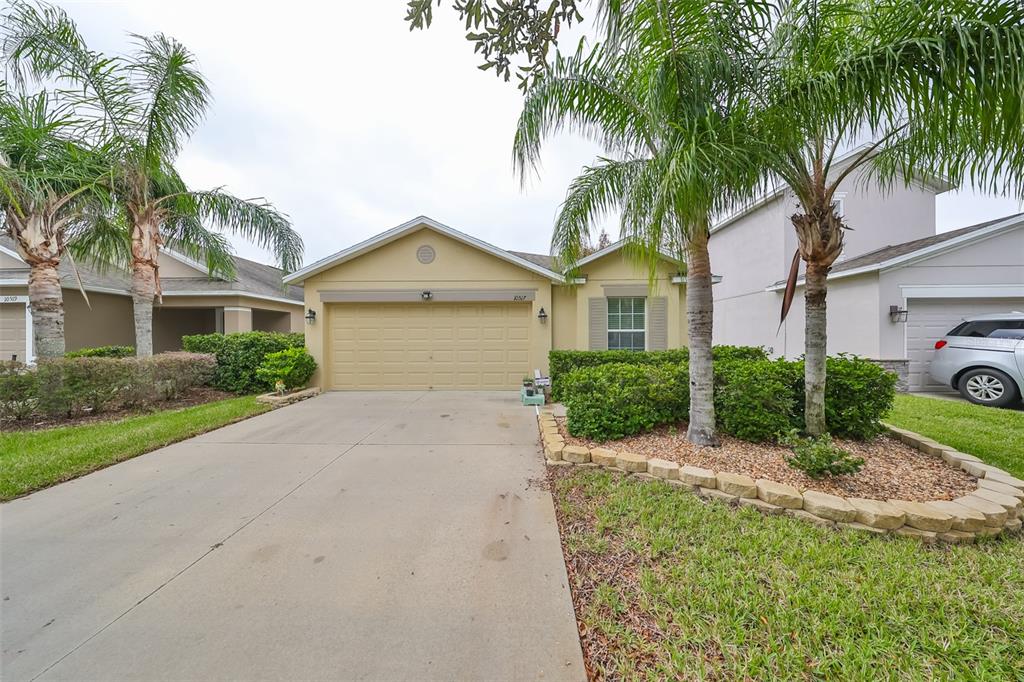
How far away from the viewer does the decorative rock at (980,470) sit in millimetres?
3576

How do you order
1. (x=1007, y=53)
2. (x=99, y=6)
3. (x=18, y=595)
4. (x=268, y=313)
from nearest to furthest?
(x=18, y=595)
(x=1007, y=53)
(x=99, y=6)
(x=268, y=313)

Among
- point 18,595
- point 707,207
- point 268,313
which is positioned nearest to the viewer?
point 18,595

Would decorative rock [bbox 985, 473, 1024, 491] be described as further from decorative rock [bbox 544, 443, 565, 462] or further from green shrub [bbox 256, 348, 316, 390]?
green shrub [bbox 256, 348, 316, 390]

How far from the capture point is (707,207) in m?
3.59

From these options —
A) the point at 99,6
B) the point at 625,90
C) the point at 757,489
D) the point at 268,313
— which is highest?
the point at 99,6

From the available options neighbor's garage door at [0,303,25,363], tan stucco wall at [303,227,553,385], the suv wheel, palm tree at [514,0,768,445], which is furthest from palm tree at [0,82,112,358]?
the suv wheel

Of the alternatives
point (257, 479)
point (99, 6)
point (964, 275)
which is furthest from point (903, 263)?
point (99, 6)

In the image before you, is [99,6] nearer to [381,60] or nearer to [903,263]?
[381,60]

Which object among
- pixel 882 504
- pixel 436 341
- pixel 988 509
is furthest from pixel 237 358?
pixel 988 509

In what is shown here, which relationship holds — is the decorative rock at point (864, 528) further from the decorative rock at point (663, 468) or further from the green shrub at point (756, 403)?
the green shrub at point (756, 403)

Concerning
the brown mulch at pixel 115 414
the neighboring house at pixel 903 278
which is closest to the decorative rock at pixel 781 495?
the neighboring house at pixel 903 278

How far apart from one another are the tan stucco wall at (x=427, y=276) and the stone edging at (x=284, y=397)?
1.98ft

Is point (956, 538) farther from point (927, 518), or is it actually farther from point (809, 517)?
point (809, 517)

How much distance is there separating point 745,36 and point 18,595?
7119 millimetres
